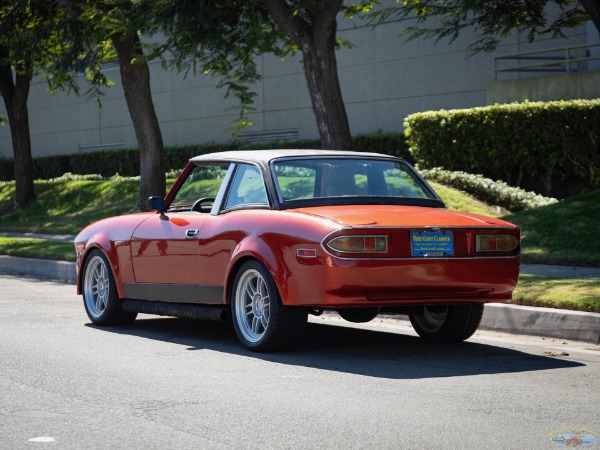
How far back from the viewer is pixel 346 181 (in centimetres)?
943

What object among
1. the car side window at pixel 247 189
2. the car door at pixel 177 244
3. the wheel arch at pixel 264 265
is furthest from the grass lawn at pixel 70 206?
the wheel arch at pixel 264 265

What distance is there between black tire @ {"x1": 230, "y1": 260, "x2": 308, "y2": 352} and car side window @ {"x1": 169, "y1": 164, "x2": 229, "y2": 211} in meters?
1.15

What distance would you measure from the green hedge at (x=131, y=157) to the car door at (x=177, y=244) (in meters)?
17.2

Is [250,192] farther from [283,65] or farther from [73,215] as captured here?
[283,65]

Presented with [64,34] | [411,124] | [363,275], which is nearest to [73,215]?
[64,34]

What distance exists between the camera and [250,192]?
31.1ft

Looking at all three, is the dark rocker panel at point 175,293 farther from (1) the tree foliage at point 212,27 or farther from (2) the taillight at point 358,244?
(1) the tree foliage at point 212,27

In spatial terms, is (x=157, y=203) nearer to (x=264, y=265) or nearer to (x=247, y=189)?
(x=247, y=189)

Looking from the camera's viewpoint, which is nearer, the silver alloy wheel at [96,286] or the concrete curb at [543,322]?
the concrete curb at [543,322]

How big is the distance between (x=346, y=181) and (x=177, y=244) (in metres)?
1.57

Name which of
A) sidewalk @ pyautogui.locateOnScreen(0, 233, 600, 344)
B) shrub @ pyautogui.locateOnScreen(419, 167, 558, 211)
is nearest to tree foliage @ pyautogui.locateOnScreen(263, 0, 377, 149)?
shrub @ pyautogui.locateOnScreen(419, 167, 558, 211)

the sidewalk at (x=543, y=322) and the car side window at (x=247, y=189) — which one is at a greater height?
the car side window at (x=247, y=189)

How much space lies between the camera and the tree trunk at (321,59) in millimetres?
17766

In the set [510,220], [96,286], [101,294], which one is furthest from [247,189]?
[510,220]
